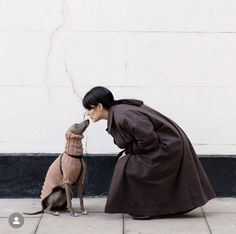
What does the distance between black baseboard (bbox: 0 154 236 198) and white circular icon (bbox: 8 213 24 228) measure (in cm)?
72

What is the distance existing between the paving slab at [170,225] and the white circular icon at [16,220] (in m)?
0.99

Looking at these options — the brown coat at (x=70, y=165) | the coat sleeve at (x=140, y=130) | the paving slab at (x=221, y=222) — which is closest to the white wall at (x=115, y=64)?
the brown coat at (x=70, y=165)

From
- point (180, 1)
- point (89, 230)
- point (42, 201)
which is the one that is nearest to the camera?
point (89, 230)

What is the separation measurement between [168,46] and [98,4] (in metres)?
0.86

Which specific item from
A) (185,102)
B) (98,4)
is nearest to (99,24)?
(98,4)

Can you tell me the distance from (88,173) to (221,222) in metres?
1.62

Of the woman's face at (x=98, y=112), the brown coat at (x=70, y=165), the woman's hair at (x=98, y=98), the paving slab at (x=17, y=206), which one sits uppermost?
→ the woman's hair at (x=98, y=98)

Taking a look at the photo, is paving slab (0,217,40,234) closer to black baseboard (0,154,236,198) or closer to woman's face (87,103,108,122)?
black baseboard (0,154,236,198)

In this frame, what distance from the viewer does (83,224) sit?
6.55 m

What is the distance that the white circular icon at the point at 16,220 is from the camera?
6.51 meters

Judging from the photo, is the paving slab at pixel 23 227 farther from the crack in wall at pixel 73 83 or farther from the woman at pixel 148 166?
the crack in wall at pixel 73 83

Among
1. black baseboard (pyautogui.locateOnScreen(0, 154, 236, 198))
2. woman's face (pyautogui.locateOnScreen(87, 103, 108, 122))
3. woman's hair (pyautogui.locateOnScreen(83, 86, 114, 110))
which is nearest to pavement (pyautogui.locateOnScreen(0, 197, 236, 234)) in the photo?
black baseboard (pyautogui.locateOnScreen(0, 154, 236, 198))

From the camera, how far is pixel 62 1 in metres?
7.37

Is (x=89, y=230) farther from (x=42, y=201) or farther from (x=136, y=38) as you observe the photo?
(x=136, y=38)
